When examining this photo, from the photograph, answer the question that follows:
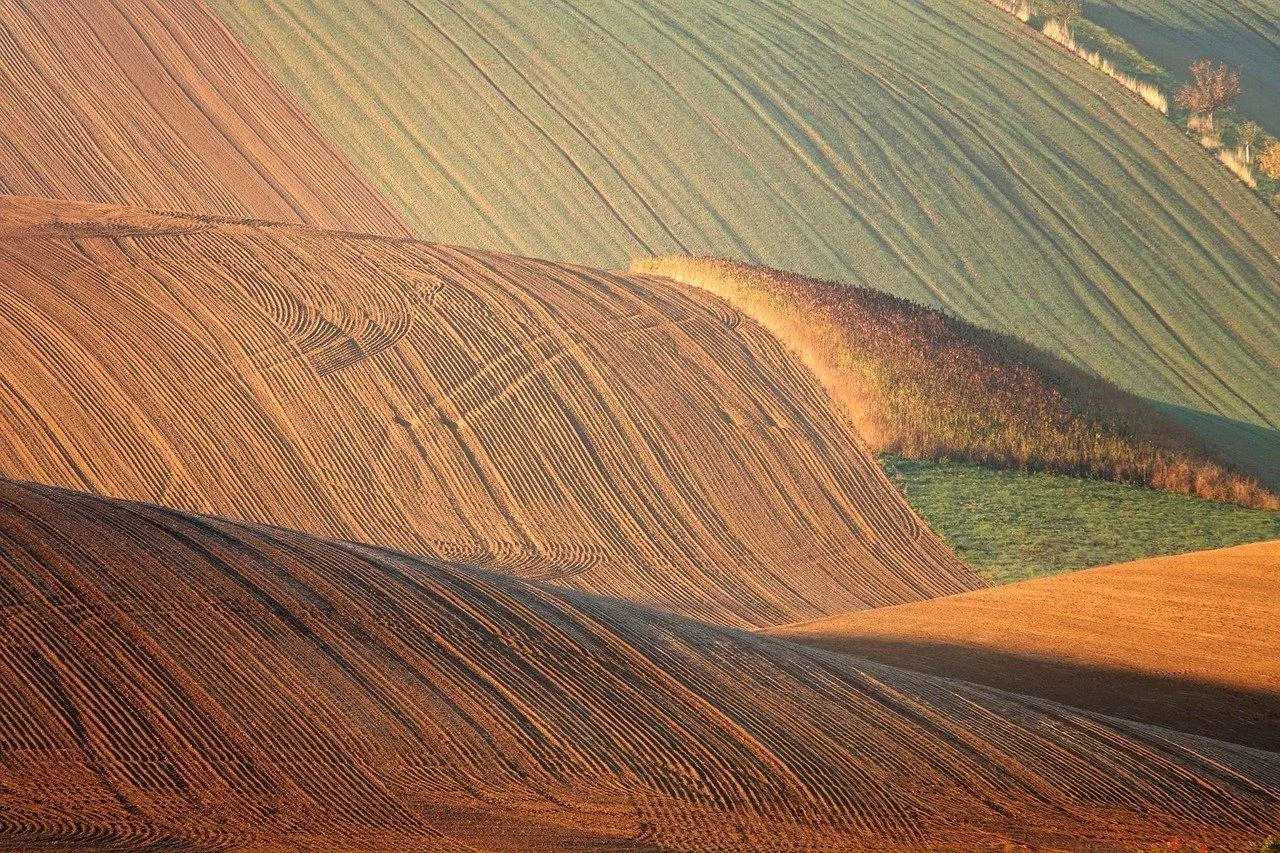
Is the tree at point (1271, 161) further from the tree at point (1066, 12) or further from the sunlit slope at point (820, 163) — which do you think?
the tree at point (1066, 12)

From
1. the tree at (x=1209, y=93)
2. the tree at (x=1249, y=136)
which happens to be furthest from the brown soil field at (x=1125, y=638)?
the tree at (x=1209, y=93)

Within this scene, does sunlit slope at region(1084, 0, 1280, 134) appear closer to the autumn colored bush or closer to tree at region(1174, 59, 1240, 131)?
tree at region(1174, 59, 1240, 131)

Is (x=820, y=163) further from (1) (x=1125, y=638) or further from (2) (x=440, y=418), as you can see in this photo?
(1) (x=1125, y=638)

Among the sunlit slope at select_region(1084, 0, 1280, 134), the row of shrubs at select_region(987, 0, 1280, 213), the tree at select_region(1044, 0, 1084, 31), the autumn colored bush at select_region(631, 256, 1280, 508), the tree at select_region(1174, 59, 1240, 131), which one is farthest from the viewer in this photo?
the tree at select_region(1044, 0, 1084, 31)

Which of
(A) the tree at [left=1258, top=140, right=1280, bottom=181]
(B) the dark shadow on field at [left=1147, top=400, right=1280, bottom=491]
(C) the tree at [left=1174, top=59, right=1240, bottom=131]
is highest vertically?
(C) the tree at [left=1174, top=59, right=1240, bottom=131]

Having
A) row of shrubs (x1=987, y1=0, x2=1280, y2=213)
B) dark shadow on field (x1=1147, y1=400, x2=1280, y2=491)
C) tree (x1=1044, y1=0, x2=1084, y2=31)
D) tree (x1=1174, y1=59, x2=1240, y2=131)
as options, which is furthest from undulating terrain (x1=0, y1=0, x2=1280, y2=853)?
tree (x1=1044, y1=0, x2=1084, y2=31)

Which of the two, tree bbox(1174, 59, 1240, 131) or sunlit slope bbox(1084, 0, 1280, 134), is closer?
tree bbox(1174, 59, 1240, 131)
